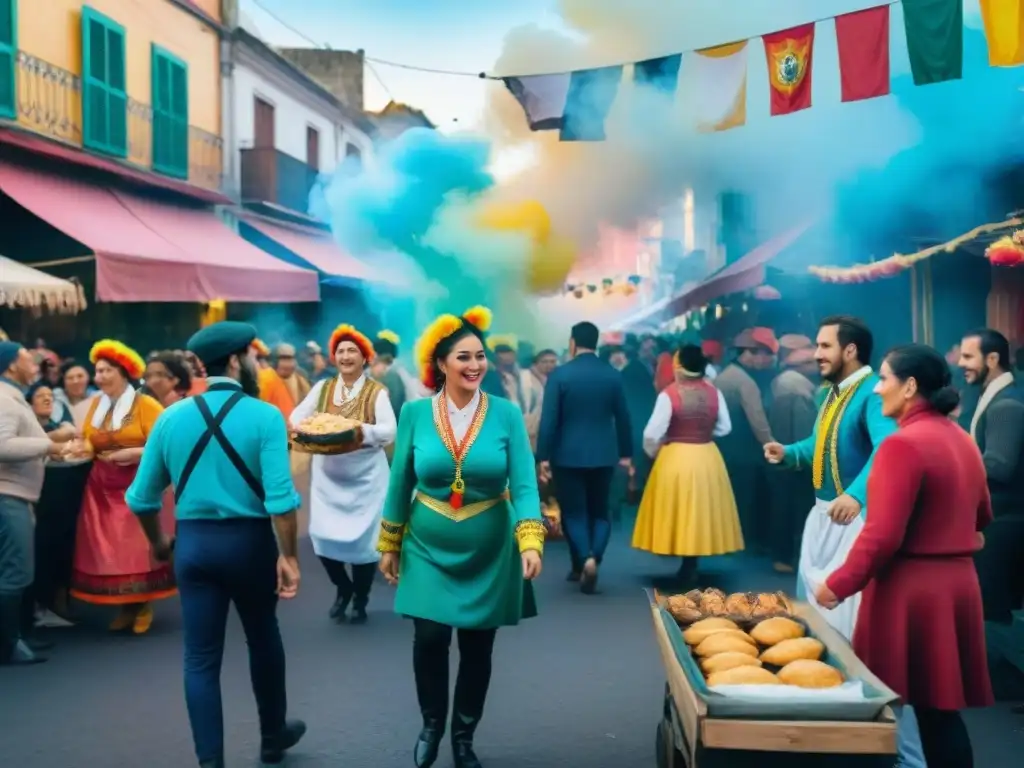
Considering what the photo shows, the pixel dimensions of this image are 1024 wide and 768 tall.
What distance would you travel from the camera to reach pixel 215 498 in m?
4.36

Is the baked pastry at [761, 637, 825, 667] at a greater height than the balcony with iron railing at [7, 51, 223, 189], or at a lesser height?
lesser

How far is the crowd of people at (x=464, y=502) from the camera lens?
3818mm

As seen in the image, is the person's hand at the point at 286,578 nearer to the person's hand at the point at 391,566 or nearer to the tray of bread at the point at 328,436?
the person's hand at the point at 391,566

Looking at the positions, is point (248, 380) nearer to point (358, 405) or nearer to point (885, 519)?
point (885, 519)

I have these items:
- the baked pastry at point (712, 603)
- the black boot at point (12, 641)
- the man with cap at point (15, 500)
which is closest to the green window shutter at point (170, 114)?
the man with cap at point (15, 500)

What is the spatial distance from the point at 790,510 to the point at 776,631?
552 cm

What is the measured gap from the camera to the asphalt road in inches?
193

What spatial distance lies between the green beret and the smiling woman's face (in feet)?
2.61

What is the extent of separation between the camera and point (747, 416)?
938 cm

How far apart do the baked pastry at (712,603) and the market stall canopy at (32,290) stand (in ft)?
24.5

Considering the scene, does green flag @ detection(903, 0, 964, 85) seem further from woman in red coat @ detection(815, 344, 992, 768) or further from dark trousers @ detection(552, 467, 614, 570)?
woman in red coat @ detection(815, 344, 992, 768)

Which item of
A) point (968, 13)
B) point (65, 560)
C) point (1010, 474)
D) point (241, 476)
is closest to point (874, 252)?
point (968, 13)

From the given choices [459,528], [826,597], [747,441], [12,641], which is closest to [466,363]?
[459,528]

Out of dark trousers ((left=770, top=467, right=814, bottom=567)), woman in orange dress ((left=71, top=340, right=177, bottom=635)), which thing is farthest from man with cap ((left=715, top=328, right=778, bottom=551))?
woman in orange dress ((left=71, top=340, right=177, bottom=635))
